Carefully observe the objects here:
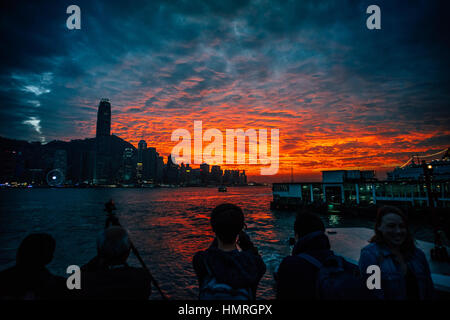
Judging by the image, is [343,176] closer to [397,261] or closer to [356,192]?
[356,192]

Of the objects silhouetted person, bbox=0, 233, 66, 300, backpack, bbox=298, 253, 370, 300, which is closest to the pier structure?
backpack, bbox=298, 253, 370, 300

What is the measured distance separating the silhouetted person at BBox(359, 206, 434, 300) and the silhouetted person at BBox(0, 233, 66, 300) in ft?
13.4

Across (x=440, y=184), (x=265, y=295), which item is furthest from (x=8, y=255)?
(x=440, y=184)

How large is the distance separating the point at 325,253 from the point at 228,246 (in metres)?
1.10

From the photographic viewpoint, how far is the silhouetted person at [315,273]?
6.10 feet

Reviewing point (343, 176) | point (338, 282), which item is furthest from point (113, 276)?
point (343, 176)

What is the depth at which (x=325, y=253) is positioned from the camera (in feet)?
7.43

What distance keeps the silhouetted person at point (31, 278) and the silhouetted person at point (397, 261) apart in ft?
13.4

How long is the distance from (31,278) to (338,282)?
3359 millimetres

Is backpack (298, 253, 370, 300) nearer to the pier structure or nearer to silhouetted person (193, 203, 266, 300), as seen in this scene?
silhouetted person (193, 203, 266, 300)

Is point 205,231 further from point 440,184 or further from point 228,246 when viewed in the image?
point 440,184

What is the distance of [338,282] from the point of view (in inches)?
74.2

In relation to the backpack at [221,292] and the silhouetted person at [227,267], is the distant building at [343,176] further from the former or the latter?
the backpack at [221,292]

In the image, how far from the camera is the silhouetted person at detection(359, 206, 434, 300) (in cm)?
270
